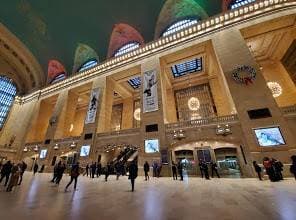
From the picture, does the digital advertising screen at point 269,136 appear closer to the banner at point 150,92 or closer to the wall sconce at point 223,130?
the wall sconce at point 223,130

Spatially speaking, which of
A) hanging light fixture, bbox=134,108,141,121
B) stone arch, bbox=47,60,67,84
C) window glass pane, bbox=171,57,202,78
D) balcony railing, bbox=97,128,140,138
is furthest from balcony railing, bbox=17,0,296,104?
balcony railing, bbox=97,128,140,138

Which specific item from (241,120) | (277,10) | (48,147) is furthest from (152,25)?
(48,147)

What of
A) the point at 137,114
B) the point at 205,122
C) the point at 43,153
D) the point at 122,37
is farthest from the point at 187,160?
the point at 122,37

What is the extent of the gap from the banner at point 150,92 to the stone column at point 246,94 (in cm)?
636

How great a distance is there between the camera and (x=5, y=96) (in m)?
29.0

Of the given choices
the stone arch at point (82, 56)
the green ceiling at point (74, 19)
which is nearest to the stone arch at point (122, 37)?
the green ceiling at point (74, 19)

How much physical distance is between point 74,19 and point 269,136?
1025 inches

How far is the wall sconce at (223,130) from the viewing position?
11.3 meters

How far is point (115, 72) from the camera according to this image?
64.6 feet

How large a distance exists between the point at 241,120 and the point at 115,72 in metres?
15.0

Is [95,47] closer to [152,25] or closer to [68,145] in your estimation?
[152,25]

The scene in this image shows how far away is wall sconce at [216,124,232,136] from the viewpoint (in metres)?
11.3

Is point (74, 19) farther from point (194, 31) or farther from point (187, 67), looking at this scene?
point (187, 67)

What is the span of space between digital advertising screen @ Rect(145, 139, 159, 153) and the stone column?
6432 mm
